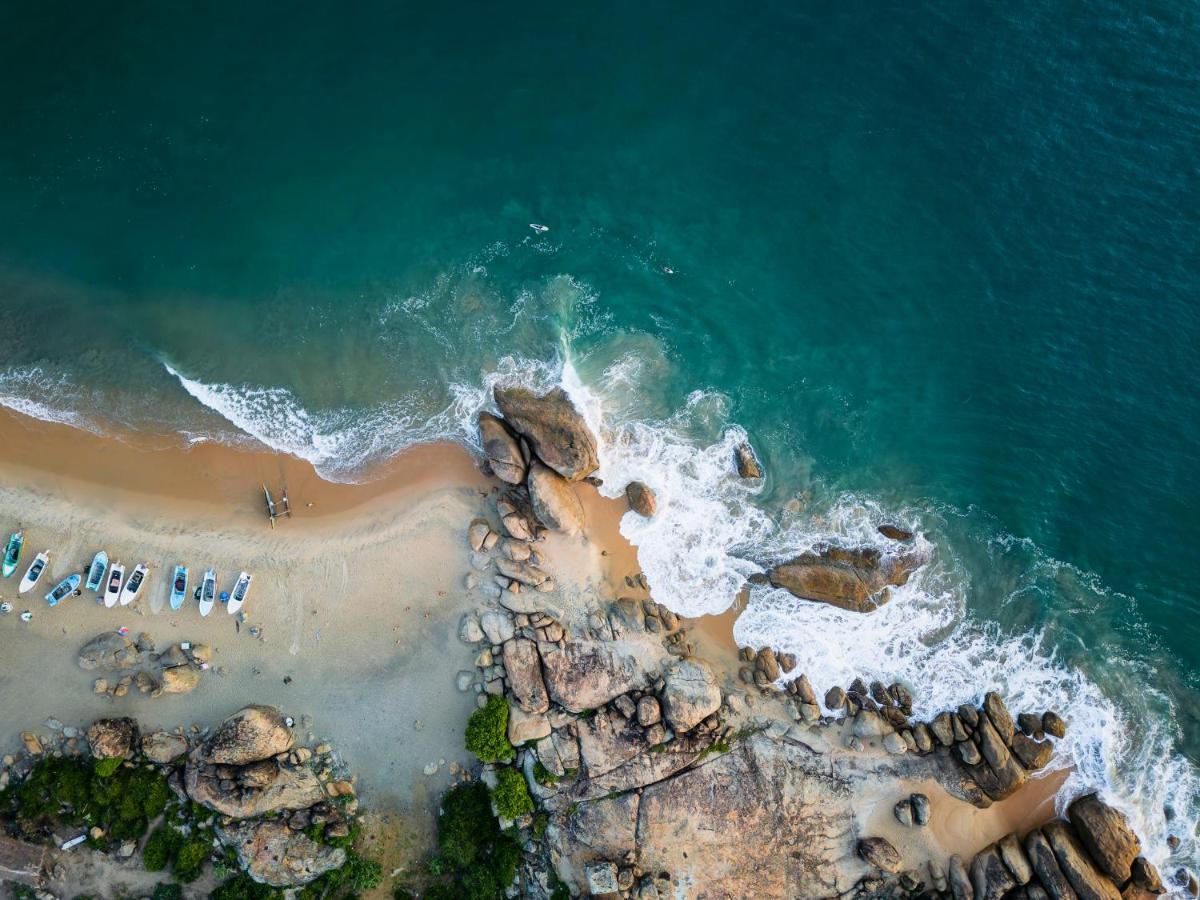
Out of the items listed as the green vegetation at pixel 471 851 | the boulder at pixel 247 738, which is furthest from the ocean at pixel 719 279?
the green vegetation at pixel 471 851

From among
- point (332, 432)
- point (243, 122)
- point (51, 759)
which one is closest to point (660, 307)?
point (332, 432)

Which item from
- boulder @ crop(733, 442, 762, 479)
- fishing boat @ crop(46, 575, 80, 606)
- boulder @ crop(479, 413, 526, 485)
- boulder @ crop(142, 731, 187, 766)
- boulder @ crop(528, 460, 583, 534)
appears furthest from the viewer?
boulder @ crop(733, 442, 762, 479)

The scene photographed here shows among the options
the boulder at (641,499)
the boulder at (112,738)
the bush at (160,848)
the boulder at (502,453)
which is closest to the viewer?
the boulder at (112,738)

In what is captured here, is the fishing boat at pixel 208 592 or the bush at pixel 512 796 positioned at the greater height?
the fishing boat at pixel 208 592

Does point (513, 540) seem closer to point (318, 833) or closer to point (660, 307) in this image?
point (660, 307)

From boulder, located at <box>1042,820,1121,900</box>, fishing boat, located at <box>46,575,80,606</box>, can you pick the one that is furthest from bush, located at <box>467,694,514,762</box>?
boulder, located at <box>1042,820,1121,900</box>

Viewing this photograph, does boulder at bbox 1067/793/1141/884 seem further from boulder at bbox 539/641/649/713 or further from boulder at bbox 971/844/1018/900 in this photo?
boulder at bbox 539/641/649/713

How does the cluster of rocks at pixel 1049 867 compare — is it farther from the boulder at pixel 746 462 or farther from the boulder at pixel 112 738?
the boulder at pixel 112 738
